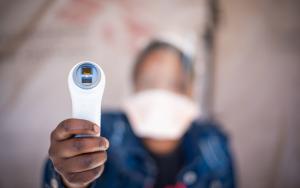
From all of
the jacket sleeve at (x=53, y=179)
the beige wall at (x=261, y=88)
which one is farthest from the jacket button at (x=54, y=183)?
the beige wall at (x=261, y=88)

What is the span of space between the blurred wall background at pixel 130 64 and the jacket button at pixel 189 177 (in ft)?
1.29

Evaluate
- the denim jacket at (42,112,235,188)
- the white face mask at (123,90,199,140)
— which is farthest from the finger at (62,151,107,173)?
the white face mask at (123,90,199,140)

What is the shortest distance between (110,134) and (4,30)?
51 cm

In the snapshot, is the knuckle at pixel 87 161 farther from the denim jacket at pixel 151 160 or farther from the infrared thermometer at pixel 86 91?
the denim jacket at pixel 151 160

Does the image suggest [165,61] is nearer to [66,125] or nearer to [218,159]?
[218,159]

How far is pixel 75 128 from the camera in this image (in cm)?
47

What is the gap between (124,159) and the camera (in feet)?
3.46

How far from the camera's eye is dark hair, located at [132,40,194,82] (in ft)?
3.81

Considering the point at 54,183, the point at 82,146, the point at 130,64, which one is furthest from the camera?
the point at 130,64

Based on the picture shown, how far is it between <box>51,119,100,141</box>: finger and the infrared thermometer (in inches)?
0.6

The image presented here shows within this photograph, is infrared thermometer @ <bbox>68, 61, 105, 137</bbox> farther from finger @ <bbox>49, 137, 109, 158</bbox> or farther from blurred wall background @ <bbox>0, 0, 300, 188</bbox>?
blurred wall background @ <bbox>0, 0, 300, 188</bbox>

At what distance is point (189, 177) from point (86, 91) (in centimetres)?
66

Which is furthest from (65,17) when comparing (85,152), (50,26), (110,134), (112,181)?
(85,152)

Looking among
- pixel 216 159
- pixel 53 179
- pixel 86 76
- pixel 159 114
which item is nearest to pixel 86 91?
pixel 86 76
